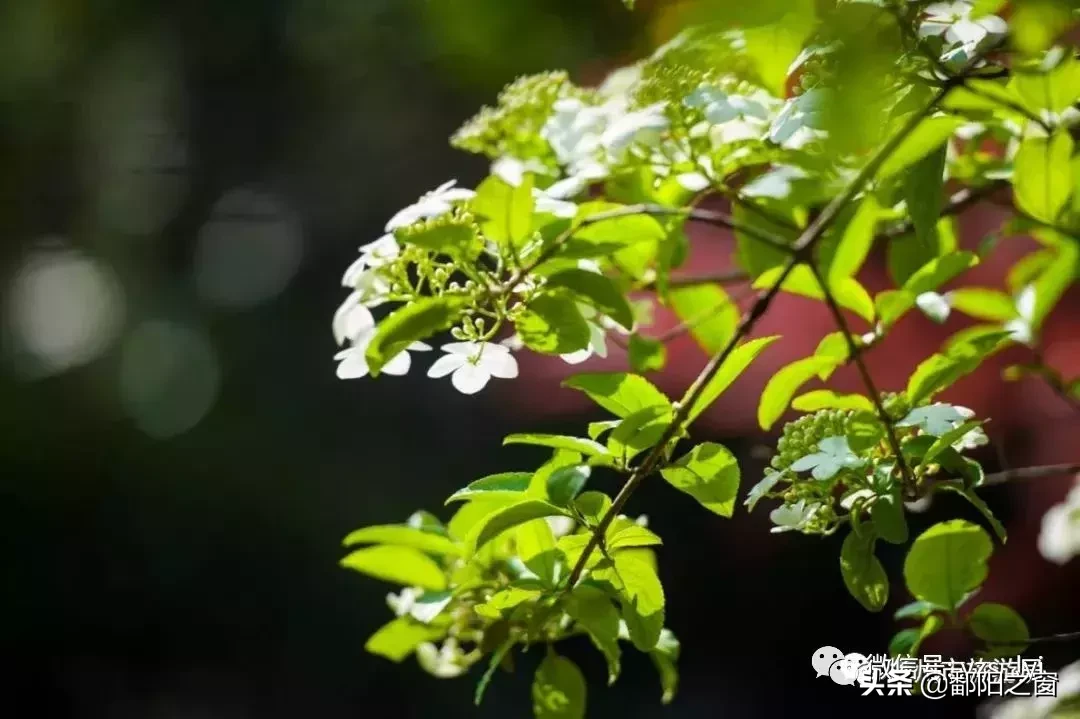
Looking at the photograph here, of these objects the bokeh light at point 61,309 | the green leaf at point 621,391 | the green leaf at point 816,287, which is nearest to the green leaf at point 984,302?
the green leaf at point 816,287

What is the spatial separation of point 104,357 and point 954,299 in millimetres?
1397

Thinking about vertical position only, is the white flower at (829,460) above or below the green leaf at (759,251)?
below

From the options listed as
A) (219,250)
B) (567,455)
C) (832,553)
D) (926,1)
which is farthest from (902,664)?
(219,250)

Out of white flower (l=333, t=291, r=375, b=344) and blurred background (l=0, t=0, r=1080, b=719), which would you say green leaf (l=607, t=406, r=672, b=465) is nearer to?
white flower (l=333, t=291, r=375, b=344)

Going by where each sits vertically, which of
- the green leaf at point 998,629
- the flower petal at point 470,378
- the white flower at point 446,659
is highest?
Answer: the flower petal at point 470,378

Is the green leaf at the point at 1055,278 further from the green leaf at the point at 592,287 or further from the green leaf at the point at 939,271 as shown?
the green leaf at the point at 592,287

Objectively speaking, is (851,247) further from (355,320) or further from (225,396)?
(225,396)

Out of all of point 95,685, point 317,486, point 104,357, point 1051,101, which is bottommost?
point 95,685

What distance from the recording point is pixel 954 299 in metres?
0.74

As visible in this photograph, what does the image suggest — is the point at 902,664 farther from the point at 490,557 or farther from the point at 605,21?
the point at 605,21

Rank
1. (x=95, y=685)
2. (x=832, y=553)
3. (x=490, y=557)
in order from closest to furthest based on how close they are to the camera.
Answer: (x=490, y=557), (x=832, y=553), (x=95, y=685)

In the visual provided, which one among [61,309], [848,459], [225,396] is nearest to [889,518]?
[848,459]

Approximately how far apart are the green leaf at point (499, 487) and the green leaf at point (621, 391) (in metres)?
0.06

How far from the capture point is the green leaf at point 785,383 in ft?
1.83
